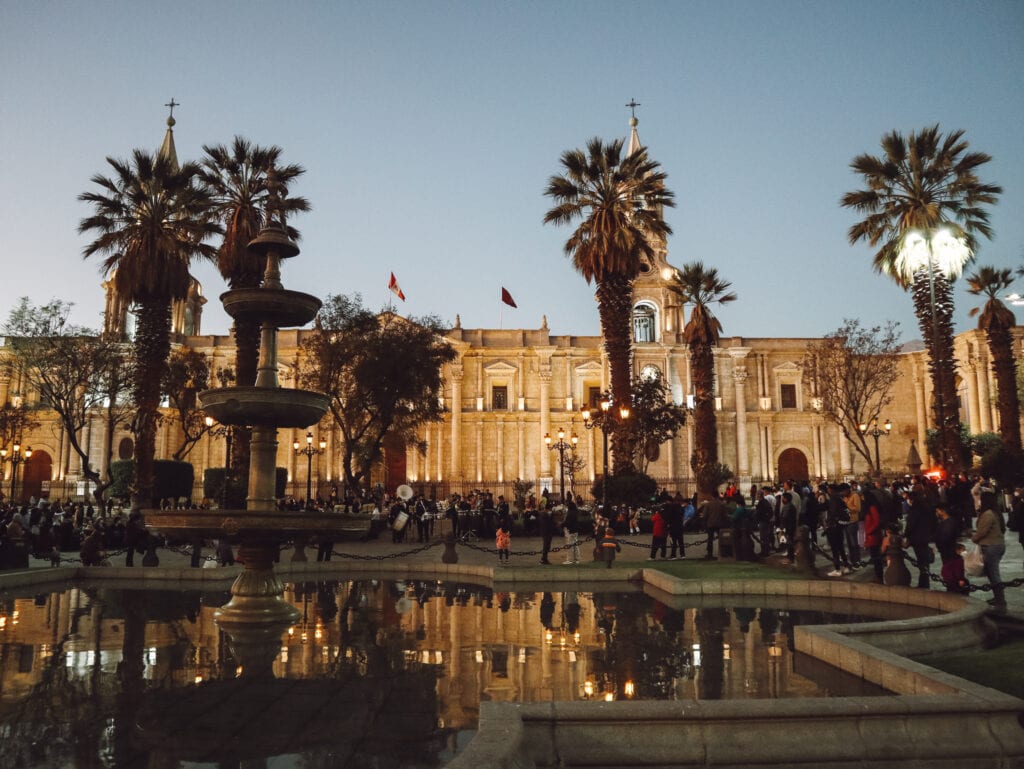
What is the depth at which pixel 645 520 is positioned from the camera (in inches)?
918

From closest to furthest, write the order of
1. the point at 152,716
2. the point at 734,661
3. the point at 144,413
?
the point at 152,716 → the point at 734,661 → the point at 144,413

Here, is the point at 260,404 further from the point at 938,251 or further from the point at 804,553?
the point at 938,251

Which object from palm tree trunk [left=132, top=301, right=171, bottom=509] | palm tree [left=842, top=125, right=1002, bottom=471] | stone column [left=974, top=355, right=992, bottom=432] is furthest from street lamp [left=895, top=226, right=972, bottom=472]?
stone column [left=974, top=355, right=992, bottom=432]

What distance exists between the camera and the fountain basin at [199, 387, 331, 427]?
877 centimetres

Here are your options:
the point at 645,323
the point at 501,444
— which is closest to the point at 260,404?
the point at 501,444

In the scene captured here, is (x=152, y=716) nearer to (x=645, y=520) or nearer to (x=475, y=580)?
(x=475, y=580)

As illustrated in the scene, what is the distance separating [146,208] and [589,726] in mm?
20252

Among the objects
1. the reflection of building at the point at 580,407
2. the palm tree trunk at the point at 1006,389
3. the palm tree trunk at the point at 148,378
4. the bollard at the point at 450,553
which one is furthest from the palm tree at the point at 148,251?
the palm tree trunk at the point at 1006,389

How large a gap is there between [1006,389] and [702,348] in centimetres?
1000

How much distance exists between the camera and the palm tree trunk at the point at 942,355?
1903cm

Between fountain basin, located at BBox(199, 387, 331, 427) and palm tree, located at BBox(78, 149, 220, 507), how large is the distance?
1198 cm

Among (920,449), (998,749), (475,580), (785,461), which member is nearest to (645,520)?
(475,580)

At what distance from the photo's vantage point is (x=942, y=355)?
65.7 feet

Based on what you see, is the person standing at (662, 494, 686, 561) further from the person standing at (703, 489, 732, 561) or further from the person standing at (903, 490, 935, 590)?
the person standing at (903, 490, 935, 590)
